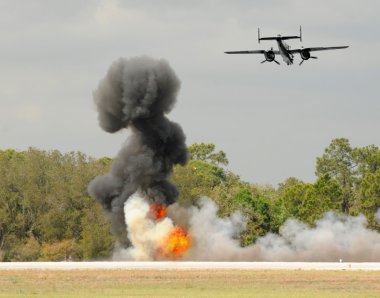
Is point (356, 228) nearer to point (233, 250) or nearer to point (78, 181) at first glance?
point (233, 250)

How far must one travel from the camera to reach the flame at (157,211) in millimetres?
97250

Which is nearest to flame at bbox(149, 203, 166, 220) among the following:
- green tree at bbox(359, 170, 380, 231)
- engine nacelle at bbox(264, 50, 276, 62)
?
engine nacelle at bbox(264, 50, 276, 62)

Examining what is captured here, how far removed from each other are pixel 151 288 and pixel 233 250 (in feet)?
110

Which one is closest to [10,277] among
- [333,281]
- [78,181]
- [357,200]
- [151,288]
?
[151,288]

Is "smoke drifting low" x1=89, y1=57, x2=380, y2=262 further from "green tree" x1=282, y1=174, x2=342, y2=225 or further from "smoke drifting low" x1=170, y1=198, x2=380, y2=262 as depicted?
"green tree" x1=282, y1=174, x2=342, y2=225

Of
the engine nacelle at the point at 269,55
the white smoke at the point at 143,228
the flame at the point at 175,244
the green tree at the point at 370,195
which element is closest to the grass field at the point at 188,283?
the white smoke at the point at 143,228

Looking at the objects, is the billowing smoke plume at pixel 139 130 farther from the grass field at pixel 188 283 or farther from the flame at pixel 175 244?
the grass field at pixel 188 283

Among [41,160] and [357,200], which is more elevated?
[41,160]

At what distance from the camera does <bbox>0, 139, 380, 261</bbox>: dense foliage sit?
114 metres

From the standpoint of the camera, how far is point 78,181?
399ft

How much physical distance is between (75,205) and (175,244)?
26.9m

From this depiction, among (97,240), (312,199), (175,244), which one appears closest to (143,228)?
(175,244)

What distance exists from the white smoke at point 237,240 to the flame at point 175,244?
0.65 metres

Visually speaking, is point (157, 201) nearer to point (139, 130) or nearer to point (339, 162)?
point (139, 130)
